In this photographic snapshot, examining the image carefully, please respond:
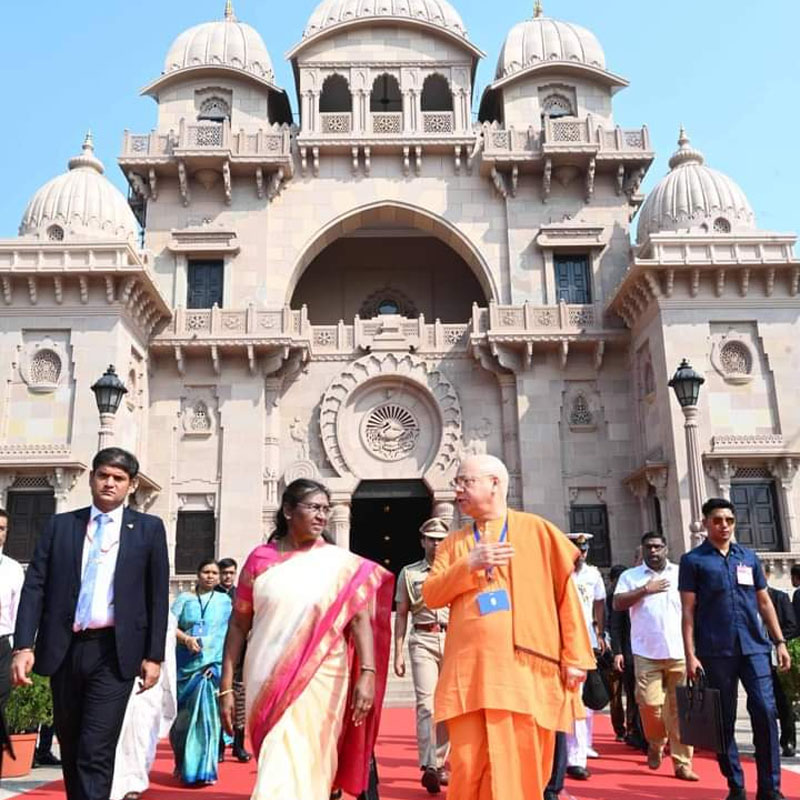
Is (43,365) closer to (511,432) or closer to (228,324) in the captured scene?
(228,324)

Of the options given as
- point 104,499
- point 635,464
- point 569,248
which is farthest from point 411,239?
point 104,499

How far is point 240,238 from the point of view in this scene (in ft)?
71.3

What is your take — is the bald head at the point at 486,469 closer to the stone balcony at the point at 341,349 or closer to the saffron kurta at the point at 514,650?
the saffron kurta at the point at 514,650

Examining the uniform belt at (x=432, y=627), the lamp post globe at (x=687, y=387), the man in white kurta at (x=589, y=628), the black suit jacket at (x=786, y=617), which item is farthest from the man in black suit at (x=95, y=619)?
the lamp post globe at (x=687, y=387)

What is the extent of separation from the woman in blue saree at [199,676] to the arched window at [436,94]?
18129mm

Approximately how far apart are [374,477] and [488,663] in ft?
54.9

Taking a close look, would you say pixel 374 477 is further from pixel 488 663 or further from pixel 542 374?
pixel 488 663

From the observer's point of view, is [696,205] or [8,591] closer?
[8,591]

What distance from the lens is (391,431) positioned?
21.3m

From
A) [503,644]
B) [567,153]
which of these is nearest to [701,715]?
[503,644]

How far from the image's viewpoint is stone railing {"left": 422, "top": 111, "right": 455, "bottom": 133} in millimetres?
22344

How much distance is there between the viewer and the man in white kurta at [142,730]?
675 centimetres

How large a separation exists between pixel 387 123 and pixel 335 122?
1.36 metres

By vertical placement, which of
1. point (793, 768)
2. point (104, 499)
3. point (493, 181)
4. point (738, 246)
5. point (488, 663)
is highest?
point (493, 181)
